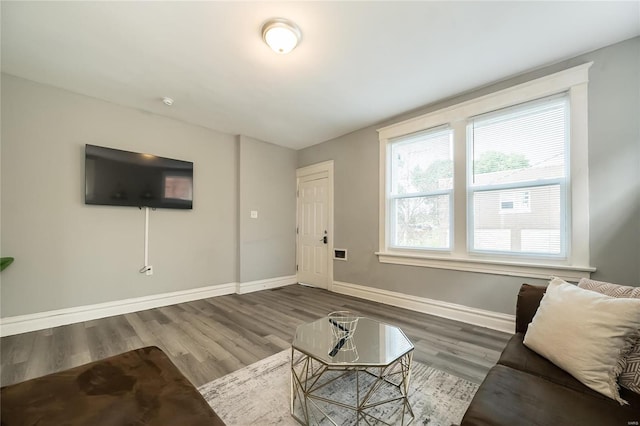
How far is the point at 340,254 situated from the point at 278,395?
274 cm

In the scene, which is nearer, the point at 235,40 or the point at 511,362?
the point at 511,362

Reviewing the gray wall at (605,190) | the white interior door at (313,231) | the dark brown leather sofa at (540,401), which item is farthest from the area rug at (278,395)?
the white interior door at (313,231)

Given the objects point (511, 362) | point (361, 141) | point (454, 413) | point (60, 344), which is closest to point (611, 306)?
point (511, 362)

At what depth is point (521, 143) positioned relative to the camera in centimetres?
263

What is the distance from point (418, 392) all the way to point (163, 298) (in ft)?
11.0

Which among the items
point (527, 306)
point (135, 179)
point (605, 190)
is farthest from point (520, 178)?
point (135, 179)

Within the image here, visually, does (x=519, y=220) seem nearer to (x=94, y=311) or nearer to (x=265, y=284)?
(x=265, y=284)

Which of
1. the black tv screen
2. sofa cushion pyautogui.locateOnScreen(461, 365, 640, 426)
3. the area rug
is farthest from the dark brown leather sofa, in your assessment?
the black tv screen

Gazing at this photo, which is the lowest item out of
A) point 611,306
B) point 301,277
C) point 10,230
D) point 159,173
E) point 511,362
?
point 301,277

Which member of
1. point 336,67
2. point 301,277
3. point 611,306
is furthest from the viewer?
point 301,277

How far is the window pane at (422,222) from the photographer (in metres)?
3.16

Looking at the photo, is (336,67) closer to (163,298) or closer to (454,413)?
(454,413)

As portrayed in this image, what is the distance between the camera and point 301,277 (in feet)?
16.2

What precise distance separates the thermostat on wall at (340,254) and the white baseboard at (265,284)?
3.75ft
